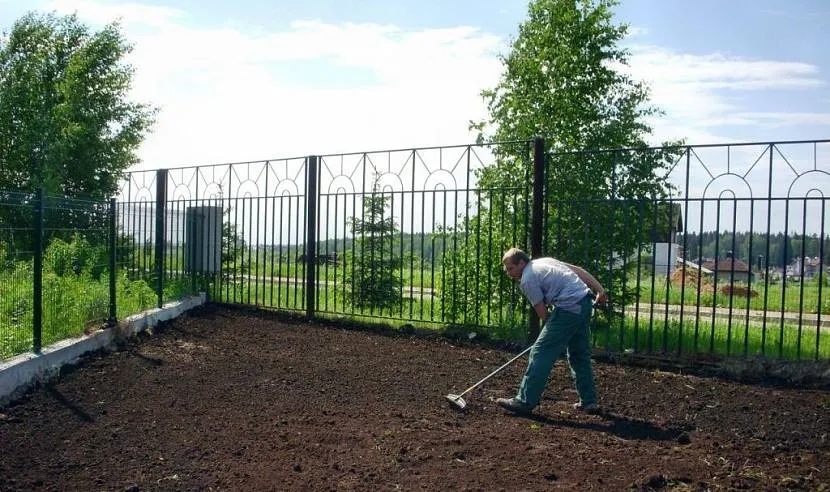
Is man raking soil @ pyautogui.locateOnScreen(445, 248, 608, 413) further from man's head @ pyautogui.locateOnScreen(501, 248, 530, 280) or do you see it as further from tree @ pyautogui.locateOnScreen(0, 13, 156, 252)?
tree @ pyautogui.locateOnScreen(0, 13, 156, 252)

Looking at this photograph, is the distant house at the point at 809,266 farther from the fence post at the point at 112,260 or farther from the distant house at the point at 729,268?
the fence post at the point at 112,260

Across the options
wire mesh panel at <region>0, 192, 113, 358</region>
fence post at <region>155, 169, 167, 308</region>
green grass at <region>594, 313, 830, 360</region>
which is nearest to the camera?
wire mesh panel at <region>0, 192, 113, 358</region>

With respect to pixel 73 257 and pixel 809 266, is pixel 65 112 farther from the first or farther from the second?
pixel 809 266

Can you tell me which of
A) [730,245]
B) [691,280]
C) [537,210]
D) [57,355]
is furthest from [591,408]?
[691,280]

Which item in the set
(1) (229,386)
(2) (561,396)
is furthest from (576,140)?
(1) (229,386)

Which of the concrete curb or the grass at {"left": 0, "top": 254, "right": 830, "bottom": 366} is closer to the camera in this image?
the concrete curb

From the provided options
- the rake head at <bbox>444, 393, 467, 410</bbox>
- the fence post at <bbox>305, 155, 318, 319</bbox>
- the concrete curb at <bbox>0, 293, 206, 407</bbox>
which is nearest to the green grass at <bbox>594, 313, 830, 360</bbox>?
the rake head at <bbox>444, 393, 467, 410</bbox>

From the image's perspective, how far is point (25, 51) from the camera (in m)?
18.1

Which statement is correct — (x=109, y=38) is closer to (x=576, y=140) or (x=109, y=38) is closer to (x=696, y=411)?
(x=576, y=140)

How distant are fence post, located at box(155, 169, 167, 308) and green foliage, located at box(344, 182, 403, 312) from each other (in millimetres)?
2519

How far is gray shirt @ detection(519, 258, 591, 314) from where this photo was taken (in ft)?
17.9

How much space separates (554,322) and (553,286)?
277mm

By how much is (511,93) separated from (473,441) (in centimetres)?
673

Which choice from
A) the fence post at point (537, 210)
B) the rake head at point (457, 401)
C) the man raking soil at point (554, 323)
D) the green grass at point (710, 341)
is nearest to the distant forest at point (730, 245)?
the green grass at point (710, 341)
